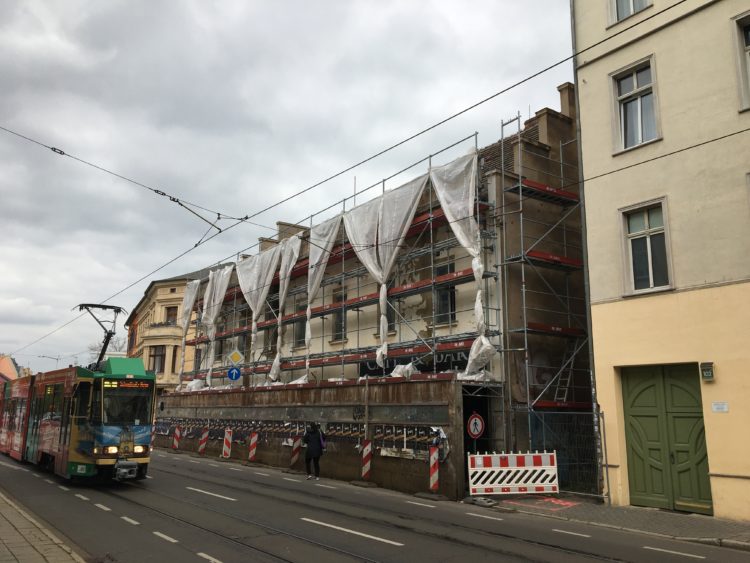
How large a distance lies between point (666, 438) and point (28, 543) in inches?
496

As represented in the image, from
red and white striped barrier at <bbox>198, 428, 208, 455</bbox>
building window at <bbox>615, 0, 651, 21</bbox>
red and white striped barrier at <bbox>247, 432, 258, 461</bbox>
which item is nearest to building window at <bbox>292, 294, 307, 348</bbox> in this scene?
red and white striped barrier at <bbox>247, 432, 258, 461</bbox>

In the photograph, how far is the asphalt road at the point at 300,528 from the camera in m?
8.98

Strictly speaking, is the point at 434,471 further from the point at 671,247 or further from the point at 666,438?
the point at 671,247

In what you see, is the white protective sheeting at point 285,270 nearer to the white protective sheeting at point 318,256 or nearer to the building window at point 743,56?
the white protective sheeting at point 318,256

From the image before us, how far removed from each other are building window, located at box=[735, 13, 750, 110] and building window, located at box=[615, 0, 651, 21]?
2.62 m

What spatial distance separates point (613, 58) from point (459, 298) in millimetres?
8105

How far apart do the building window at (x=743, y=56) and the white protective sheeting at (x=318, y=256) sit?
14.4 m

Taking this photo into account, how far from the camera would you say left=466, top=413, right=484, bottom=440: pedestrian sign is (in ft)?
53.6

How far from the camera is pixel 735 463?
474 inches

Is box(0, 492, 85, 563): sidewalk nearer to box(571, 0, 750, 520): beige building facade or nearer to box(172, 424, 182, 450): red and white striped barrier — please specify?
box(571, 0, 750, 520): beige building facade

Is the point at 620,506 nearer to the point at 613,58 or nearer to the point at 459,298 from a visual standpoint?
the point at 459,298

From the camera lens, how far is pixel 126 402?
16.2m

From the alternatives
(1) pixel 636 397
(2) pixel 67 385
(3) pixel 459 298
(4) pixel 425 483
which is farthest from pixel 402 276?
(2) pixel 67 385

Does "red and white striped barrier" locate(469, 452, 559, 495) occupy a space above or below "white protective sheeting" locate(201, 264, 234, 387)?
below
